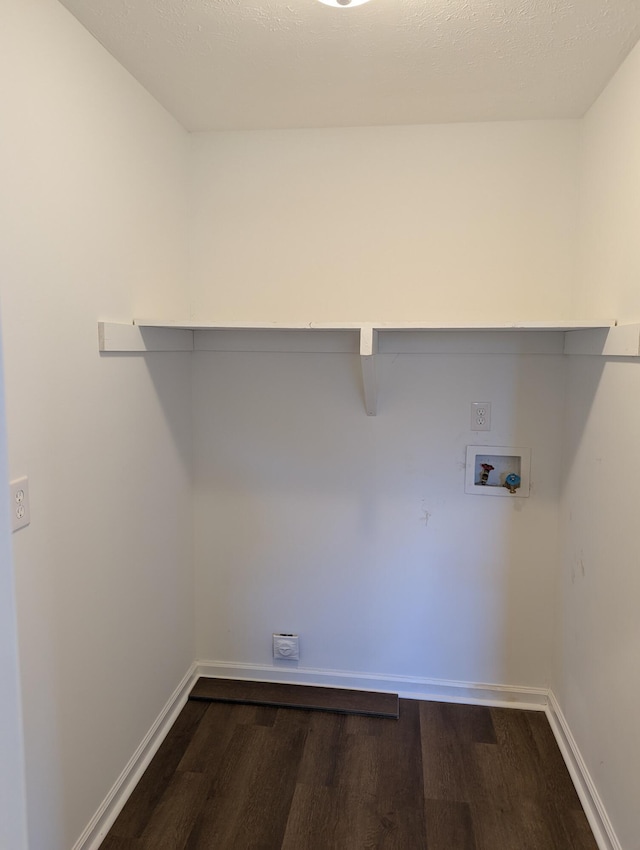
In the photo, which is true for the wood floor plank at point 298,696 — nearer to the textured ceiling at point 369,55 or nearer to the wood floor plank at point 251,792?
the wood floor plank at point 251,792

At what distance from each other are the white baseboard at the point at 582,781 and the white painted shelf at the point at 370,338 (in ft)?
4.18

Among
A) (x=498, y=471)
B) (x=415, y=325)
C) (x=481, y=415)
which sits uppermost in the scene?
(x=415, y=325)

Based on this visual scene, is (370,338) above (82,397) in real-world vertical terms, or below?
above

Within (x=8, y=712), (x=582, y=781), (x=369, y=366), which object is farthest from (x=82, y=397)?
(x=582, y=781)

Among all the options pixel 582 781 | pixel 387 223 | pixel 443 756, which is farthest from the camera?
pixel 387 223

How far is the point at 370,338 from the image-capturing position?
1.68 m

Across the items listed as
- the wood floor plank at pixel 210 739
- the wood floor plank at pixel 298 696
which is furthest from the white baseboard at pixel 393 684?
the wood floor plank at pixel 210 739

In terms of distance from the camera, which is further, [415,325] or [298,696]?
[298,696]

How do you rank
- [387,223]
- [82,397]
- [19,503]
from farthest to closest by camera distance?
[387,223]
[82,397]
[19,503]

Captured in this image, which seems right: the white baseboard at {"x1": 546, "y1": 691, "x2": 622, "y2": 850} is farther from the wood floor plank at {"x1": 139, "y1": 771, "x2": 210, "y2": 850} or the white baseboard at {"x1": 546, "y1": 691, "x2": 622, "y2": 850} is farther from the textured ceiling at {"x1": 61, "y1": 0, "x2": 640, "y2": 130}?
the textured ceiling at {"x1": 61, "y1": 0, "x2": 640, "y2": 130}

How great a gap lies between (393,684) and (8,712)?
62.3 inches

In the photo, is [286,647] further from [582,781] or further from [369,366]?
[369,366]

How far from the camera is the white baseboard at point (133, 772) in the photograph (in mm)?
1550

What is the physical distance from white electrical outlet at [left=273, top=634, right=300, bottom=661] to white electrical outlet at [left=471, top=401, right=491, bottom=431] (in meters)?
1.11
